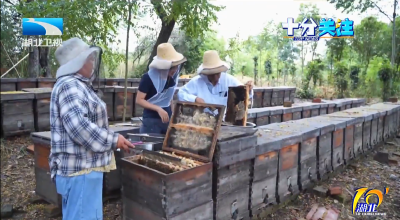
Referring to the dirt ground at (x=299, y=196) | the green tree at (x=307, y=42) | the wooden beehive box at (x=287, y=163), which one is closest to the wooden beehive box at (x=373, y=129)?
the dirt ground at (x=299, y=196)

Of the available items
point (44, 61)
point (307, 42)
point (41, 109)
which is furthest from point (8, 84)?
point (307, 42)

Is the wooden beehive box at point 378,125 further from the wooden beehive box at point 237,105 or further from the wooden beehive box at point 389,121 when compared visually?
the wooden beehive box at point 237,105

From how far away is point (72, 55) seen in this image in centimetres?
252

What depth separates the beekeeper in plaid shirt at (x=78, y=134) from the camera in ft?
7.83

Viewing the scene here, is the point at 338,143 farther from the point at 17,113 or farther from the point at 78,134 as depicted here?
the point at 17,113

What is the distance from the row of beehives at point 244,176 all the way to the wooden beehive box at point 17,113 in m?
4.41

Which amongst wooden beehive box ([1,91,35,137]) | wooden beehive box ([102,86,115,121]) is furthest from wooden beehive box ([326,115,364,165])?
wooden beehive box ([1,91,35,137])

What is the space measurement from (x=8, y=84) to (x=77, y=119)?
26.8ft

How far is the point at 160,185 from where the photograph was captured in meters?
2.85

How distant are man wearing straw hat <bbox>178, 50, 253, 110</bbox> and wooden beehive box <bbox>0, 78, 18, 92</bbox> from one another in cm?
688

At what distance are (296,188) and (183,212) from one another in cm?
243

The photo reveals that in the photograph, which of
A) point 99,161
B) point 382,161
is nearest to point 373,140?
point 382,161

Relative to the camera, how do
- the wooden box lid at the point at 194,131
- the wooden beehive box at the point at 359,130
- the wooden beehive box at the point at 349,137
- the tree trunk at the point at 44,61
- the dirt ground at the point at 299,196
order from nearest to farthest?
the wooden box lid at the point at 194,131
the dirt ground at the point at 299,196
the wooden beehive box at the point at 349,137
the wooden beehive box at the point at 359,130
the tree trunk at the point at 44,61

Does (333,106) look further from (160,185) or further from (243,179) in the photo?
(160,185)
